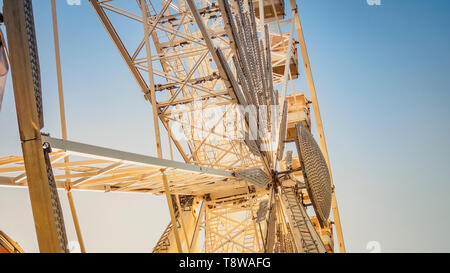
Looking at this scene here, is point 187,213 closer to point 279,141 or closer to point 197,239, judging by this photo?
point 197,239

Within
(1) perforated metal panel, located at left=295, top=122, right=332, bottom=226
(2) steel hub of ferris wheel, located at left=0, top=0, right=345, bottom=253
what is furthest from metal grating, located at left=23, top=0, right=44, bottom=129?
(1) perforated metal panel, located at left=295, top=122, right=332, bottom=226

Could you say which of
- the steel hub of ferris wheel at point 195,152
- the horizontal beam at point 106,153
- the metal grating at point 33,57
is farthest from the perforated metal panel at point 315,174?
the metal grating at point 33,57

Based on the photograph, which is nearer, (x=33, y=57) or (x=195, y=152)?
(x=33, y=57)

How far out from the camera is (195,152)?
43.5 ft

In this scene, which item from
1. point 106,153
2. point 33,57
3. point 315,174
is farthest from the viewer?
point 315,174

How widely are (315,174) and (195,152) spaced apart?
503 cm

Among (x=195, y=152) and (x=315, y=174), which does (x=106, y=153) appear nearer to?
(x=315, y=174)

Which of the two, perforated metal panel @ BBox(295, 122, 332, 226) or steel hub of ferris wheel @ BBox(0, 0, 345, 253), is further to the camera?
perforated metal panel @ BBox(295, 122, 332, 226)

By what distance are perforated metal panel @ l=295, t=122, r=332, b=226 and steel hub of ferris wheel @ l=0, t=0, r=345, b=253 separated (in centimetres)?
3

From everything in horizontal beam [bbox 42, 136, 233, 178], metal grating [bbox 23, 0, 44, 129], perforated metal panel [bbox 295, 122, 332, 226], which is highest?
metal grating [bbox 23, 0, 44, 129]

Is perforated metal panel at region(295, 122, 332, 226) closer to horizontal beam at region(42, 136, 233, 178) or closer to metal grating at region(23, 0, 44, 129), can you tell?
horizontal beam at region(42, 136, 233, 178)

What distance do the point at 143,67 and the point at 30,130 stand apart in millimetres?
8264

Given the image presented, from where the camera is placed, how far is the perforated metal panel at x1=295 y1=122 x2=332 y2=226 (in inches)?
356

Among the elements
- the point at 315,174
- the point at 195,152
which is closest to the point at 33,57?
the point at 315,174
